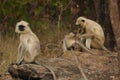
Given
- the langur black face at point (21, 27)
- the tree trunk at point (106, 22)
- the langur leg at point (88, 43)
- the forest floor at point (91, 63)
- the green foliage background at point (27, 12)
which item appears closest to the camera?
the forest floor at point (91, 63)

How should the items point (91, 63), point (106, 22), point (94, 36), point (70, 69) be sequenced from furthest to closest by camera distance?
1. point (106, 22)
2. point (94, 36)
3. point (91, 63)
4. point (70, 69)

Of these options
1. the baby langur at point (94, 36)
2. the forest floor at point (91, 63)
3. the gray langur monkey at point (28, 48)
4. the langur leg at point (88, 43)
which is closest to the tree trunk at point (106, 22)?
the baby langur at point (94, 36)

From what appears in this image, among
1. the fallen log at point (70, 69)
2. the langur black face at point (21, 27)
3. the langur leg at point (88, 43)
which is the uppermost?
the langur black face at point (21, 27)

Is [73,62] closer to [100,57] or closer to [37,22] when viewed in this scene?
[100,57]

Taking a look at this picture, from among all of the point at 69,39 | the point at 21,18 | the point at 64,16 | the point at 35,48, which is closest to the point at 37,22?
the point at 21,18

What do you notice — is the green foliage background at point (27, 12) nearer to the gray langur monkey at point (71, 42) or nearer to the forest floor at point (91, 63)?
the gray langur monkey at point (71, 42)

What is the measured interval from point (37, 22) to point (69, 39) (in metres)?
2.34

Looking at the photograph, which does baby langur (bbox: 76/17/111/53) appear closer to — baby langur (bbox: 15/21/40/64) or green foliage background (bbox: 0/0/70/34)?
green foliage background (bbox: 0/0/70/34)

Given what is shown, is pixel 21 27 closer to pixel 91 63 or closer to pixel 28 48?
pixel 28 48

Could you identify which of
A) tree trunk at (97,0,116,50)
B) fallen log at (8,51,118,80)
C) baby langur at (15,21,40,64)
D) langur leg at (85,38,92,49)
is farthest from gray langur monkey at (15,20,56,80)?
tree trunk at (97,0,116,50)

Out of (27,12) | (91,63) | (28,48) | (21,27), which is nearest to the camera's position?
(91,63)

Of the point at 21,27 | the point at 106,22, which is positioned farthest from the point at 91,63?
the point at 106,22

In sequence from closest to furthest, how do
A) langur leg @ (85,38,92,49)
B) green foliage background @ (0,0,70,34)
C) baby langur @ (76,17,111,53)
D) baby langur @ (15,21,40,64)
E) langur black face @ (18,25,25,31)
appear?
baby langur @ (15,21,40,64)
langur black face @ (18,25,25,31)
langur leg @ (85,38,92,49)
baby langur @ (76,17,111,53)
green foliage background @ (0,0,70,34)

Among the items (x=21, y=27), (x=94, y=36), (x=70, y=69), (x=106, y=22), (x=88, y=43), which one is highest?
(x=21, y=27)
